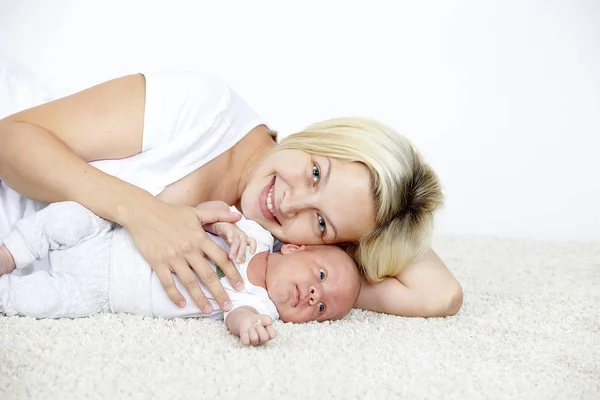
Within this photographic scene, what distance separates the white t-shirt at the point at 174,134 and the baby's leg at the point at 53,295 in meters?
0.29

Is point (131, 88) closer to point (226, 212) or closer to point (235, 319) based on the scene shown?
point (226, 212)

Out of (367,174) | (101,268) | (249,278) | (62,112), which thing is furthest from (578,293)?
(62,112)

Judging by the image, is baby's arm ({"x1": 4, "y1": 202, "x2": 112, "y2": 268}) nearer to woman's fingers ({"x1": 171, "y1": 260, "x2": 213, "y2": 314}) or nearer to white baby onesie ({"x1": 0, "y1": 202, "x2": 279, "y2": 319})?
white baby onesie ({"x1": 0, "y1": 202, "x2": 279, "y2": 319})

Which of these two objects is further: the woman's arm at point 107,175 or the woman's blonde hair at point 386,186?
the woman's blonde hair at point 386,186

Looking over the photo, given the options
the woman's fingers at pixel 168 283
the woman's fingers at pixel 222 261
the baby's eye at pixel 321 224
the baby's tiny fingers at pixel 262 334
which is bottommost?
the woman's fingers at pixel 168 283

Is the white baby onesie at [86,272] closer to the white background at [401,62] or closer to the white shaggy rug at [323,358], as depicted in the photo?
the white shaggy rug at [323,358]

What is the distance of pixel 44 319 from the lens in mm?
1545

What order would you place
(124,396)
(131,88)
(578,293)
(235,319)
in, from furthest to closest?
(578,293)
(131,88)
(235,319)
(124,396)

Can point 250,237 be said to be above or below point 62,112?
below

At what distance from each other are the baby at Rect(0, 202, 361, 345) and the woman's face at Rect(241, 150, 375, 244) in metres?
0.08

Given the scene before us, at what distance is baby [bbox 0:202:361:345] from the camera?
1.58m

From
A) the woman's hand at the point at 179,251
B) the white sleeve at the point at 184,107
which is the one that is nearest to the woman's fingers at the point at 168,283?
the woman's hand at the point at 179,251

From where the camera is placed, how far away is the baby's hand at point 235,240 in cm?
161

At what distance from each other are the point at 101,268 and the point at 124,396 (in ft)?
1.66
